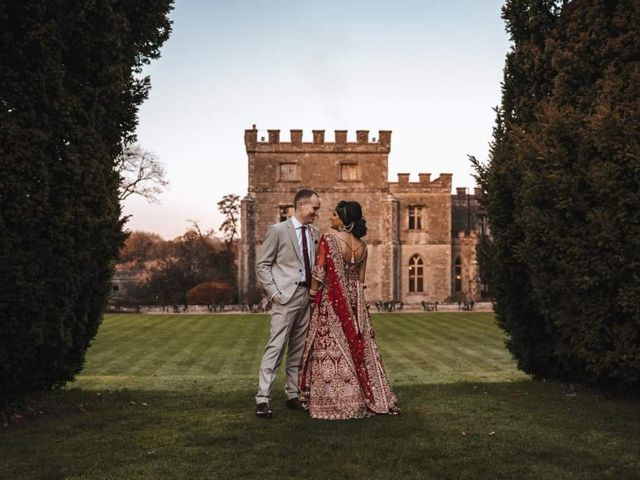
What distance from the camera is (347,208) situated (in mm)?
5402

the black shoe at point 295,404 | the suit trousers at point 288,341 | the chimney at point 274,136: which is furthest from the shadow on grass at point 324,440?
the chimney at point 274,136

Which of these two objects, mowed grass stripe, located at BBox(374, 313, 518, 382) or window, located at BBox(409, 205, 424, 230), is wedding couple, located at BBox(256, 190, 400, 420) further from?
window, located at BBox(409, 205, 424, 230)

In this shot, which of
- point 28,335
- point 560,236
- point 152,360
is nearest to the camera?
point 28,335

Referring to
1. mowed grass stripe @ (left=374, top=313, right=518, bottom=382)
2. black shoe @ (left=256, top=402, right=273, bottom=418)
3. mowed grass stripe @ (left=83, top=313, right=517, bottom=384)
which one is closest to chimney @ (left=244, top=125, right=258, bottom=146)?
mowed grass stripe @ (left=83, top=313, right=517, bottom=384)

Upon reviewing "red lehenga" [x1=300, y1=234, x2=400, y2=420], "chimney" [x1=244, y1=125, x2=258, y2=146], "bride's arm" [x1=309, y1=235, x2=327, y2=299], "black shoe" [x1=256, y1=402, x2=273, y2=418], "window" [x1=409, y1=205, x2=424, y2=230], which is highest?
"chimney" [x1=244, y1=125, x2=258, y2=146]

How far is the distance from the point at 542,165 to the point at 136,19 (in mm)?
4366

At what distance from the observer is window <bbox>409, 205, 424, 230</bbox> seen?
115ft

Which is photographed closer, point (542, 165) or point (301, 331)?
point (301, 331)

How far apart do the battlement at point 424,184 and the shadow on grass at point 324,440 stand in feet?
96.8

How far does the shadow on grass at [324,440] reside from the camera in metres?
3.93

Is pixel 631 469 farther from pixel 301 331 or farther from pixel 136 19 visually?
pixel 136 19

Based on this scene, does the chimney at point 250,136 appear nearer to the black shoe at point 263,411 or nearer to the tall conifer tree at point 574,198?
the tall conifer tree at point 574,198

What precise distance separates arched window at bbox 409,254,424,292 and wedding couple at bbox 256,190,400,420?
29.5 metres

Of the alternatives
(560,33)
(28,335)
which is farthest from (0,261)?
(560,33)
